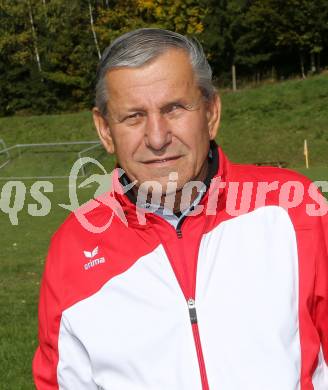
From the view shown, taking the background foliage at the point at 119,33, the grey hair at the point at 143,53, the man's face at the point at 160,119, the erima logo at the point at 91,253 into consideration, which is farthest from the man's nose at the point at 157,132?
the background foliage at the point at 119,33

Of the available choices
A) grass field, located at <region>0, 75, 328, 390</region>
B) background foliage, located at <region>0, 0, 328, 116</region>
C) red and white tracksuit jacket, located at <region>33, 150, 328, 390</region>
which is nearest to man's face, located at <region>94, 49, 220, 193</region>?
red and white tracksuit jacket, located at <region>33, 150, 328, 390</region>

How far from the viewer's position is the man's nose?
249 cm

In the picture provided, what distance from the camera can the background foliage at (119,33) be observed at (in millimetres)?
41531

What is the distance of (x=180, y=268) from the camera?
8.46 feet

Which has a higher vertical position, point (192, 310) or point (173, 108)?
point (173, 108)

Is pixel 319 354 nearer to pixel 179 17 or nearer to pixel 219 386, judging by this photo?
pixel 219 386

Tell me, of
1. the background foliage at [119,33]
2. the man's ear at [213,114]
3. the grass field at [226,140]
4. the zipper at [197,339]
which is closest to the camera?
the zipper at [197,339]

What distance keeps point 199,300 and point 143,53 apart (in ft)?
2.72

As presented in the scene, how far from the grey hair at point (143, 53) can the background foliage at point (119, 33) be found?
128 ft

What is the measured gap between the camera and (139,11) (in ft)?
163

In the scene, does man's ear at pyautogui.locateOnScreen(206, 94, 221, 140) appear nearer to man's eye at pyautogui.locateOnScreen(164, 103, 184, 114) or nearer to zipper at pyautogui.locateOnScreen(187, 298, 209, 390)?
man's eye at pyautogui.locateOnScreen(164, 103, 184, 114)

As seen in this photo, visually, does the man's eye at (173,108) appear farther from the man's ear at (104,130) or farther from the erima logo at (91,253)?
the erima logo at (91,253)

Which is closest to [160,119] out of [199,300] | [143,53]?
[143,53]

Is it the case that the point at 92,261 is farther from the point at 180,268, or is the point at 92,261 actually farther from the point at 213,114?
the point at 213,114
